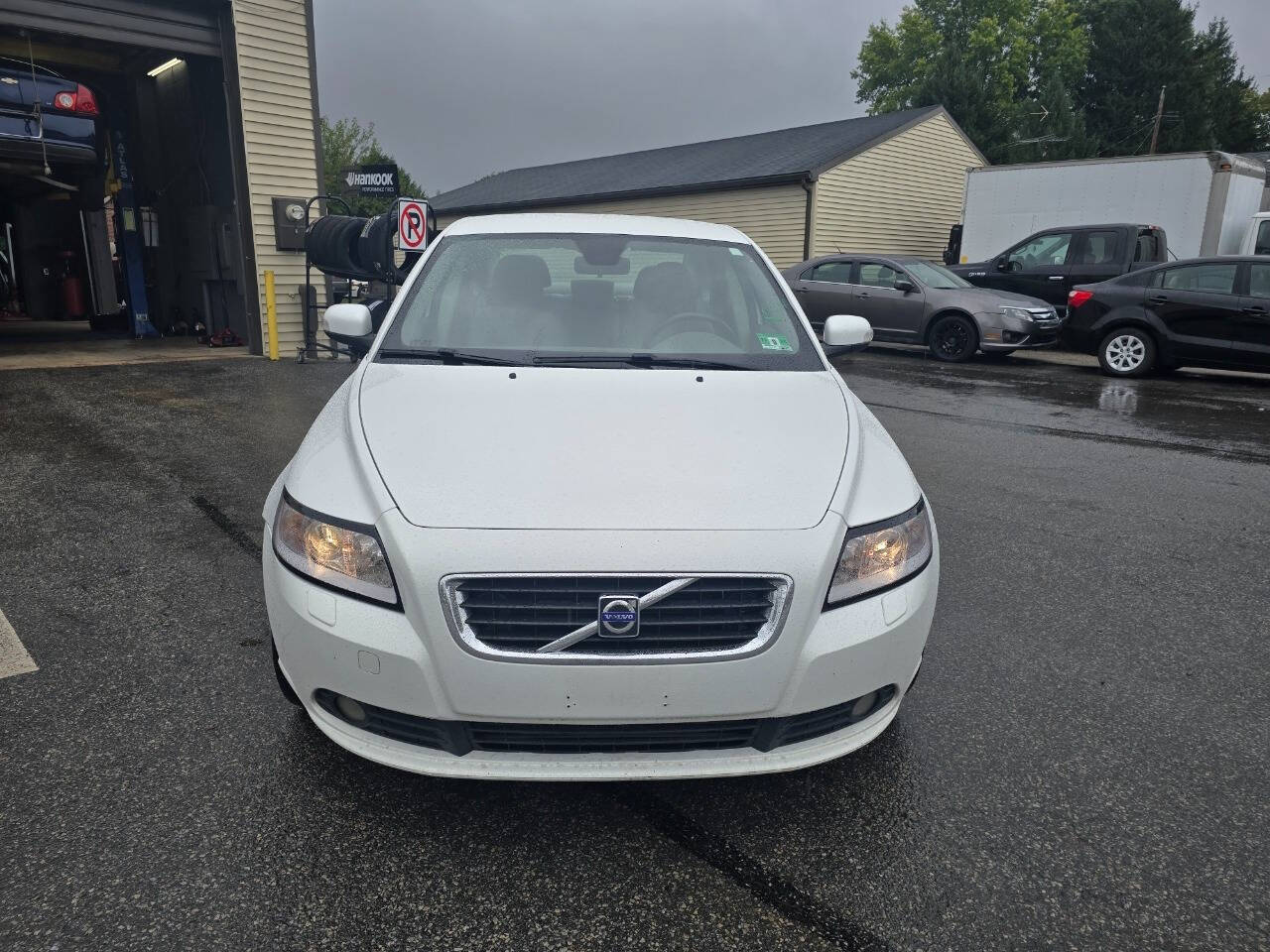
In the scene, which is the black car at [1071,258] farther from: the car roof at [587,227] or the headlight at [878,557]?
the headlight at [878,557]

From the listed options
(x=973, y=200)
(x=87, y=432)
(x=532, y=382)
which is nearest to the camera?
(x=532, y=382)

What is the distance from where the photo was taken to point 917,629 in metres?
2.35

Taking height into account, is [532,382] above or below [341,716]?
above

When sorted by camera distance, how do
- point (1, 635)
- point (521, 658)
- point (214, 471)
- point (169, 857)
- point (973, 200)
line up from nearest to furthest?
point (521, 658) < point (169, 857) < point (1, 635) < point (214, 471) < point (973, 200)

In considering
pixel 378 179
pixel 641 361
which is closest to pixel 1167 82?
pixel 378 179

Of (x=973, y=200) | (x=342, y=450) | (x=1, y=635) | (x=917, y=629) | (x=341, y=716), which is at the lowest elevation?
(x=1, y=635)

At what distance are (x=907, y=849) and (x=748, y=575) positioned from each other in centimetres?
86

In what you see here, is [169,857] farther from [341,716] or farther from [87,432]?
[87,432]

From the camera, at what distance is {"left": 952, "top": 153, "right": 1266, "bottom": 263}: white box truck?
46.9 feet

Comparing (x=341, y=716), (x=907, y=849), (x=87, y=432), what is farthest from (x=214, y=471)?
(x=907, y=849)

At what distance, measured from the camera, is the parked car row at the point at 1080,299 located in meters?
10.4

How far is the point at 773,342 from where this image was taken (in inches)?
135

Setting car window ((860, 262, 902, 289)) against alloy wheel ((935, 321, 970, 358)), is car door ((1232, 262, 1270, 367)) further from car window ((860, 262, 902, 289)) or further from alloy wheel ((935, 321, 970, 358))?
car window ((860, 262, 902, 289))

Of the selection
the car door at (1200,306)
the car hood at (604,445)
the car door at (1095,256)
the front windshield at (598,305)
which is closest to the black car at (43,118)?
the front windshield at (598,305)
